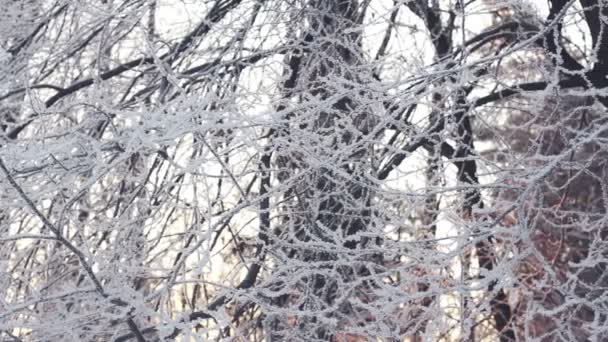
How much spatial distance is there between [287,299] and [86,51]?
172 centimetres

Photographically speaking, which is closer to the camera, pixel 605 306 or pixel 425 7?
pixel 605 306

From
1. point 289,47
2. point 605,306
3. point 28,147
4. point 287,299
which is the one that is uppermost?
point 289,47

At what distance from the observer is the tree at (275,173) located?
2.90m

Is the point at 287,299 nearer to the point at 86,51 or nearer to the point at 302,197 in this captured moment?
the point at 302,197

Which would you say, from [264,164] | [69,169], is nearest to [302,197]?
[264,164]

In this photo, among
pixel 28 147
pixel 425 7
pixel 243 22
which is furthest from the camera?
pixel 425 7

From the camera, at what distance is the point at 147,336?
3.94 m

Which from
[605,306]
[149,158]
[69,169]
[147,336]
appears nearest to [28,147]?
[69,169]

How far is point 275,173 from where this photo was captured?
3971 millimetres

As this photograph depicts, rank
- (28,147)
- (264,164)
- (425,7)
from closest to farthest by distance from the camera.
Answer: (28,147) → (264,164) → (425,7)

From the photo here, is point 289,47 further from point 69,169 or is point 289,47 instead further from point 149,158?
point 69,169

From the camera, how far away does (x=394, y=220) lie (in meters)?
3.02

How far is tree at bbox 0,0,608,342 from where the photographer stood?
2896 mm

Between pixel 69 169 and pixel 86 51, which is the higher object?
pixel 86 51
